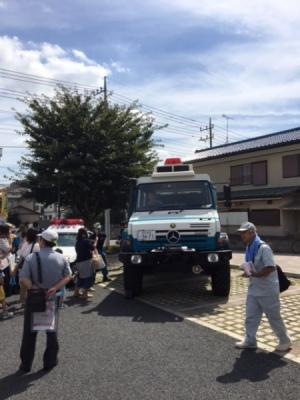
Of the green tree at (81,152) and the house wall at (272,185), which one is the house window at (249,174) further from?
the green tree at (81,152)

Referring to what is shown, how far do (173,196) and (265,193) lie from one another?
15.3m

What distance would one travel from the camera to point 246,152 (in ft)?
88.6

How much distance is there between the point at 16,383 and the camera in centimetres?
484

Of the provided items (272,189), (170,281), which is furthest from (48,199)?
(272,189)

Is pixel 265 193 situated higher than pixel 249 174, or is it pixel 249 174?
pixel 249 174

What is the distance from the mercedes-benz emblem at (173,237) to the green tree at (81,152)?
9.87m

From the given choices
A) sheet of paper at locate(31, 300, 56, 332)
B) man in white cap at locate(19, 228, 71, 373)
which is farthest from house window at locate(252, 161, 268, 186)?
sheet of paper at locate(31, 300, 56, 332)

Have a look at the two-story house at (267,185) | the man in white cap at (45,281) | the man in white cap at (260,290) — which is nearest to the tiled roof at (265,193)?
the two-story house at (267,185)

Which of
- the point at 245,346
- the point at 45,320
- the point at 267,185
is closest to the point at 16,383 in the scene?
the point at 45,320

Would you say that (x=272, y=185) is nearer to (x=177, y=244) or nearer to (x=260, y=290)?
(x=177, y=244)

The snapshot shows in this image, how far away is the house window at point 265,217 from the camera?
24695 millimetres

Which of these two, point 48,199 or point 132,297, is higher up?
point 48,199

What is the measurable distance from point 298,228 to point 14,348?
68.8 ft

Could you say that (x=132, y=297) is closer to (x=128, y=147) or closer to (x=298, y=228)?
(x=128, y=147)
